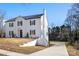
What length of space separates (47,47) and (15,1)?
0.68m

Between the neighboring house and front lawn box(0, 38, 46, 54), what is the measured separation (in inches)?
2.4

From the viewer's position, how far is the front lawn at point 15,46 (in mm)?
5332

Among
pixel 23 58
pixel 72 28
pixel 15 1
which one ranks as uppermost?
pixel 15 1

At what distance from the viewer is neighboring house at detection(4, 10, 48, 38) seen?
5.34 m

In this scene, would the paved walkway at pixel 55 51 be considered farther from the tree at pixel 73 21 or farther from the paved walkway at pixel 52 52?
the tree at pixel 73 21

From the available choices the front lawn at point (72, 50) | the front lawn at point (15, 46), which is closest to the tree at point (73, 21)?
the front lawn at point (72, 50)

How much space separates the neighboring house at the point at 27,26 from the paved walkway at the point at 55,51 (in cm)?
18

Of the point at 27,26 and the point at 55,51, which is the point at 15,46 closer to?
the point at 27,26

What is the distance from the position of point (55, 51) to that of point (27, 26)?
454 millimetres

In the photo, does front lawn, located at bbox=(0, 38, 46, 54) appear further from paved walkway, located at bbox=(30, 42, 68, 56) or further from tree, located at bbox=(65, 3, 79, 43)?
tree, located at bbox=(65, 3, 79, 43)

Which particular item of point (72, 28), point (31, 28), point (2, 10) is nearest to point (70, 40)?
point (72, 28)

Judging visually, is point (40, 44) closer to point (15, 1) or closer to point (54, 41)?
point (54, 41)

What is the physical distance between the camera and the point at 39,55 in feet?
17.4

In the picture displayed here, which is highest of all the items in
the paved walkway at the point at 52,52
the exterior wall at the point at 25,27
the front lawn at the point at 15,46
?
the exterior wall at the point at 25,27
